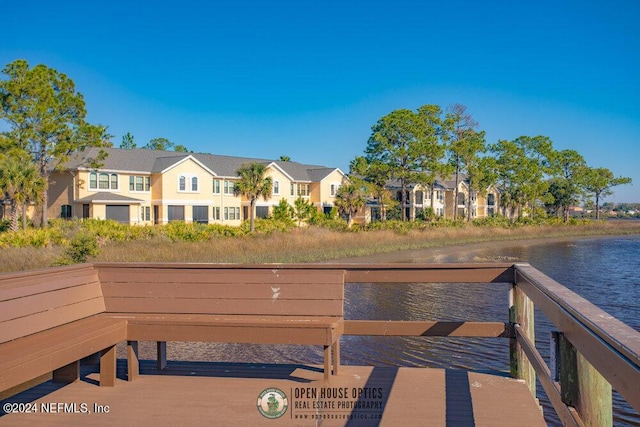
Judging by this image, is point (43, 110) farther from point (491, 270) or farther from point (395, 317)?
point (491, 270)

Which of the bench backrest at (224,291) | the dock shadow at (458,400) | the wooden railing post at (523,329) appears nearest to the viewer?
the dock shadow at (458,400)

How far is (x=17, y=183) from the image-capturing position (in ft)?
88.1

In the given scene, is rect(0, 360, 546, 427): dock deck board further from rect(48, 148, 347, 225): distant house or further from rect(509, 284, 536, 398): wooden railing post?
rect(48, 148, 347, 225): distant house

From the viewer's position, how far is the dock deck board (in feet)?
13.3

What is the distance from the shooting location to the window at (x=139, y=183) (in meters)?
40.6

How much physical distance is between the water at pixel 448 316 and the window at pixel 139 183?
26932mm

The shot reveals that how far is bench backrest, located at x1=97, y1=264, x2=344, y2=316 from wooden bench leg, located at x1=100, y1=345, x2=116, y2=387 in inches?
21.7

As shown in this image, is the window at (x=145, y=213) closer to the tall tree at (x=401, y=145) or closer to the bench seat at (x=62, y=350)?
the tall tree at (x=401, y=145)

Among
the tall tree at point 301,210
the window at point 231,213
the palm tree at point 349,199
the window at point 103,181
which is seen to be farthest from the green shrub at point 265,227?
the window at point 103,181

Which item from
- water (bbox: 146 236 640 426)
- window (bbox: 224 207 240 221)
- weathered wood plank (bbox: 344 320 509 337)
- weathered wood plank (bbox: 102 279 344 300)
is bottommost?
water (bbox: 146 236 640 426)

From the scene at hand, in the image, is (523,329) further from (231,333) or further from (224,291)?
(224,291)

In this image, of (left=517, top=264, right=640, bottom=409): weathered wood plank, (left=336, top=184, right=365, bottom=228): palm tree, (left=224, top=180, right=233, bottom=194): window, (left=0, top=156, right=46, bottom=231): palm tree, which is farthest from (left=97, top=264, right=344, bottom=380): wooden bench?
(left=336, top=184, right=365, bottom=228): palm tree

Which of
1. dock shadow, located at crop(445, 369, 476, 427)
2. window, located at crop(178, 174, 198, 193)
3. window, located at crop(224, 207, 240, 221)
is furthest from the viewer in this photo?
window, located at crop(224, 207, 240, 221)

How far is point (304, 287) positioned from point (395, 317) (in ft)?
28.0
